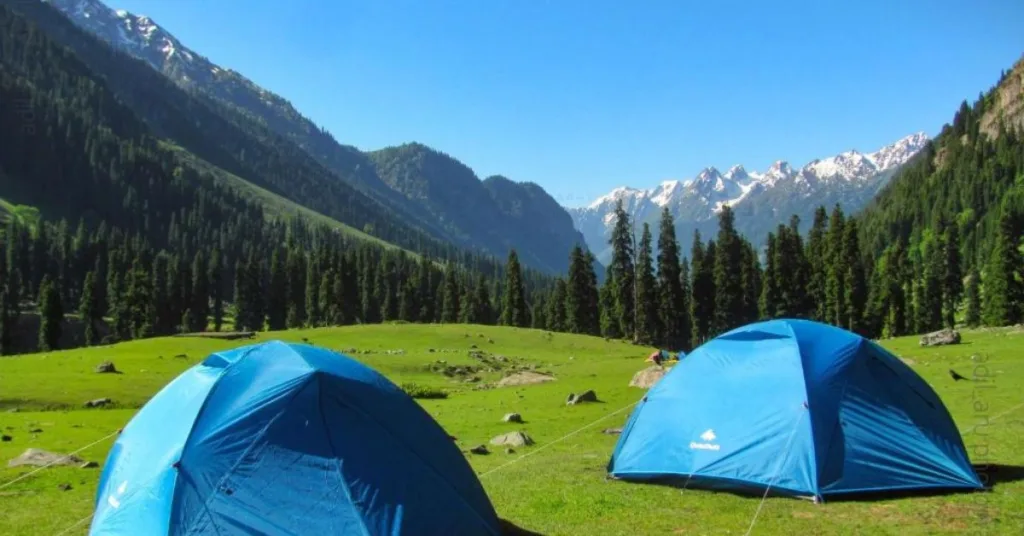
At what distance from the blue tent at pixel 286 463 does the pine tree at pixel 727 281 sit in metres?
82.9

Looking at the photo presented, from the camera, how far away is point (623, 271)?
9050cm

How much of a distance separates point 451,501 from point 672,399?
23.2 feet

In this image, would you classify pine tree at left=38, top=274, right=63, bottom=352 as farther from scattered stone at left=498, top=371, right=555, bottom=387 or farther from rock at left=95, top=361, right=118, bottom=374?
scattered stone at left=498, top=371, right=555, bottom=387

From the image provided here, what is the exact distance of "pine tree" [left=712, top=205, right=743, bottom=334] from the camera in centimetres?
9000

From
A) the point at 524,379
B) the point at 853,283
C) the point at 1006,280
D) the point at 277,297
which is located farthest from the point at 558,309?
the point at 524,379

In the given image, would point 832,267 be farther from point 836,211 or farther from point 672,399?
point 672,399

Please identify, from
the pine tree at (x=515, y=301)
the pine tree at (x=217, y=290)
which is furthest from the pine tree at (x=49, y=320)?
the pine tree at (x=515, y=301)

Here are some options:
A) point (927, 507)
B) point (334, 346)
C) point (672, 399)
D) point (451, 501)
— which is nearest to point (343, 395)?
point (451, 501)

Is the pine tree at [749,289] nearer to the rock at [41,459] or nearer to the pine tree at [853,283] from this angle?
the pine tree at [853,283]

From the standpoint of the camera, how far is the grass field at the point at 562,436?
497 inches

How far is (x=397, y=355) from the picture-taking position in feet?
179

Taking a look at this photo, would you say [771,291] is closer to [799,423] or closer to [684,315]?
[684,315]

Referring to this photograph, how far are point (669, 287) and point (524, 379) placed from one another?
161 ft

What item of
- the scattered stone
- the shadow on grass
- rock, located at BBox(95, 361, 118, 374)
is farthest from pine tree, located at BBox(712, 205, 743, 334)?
the shadow on grass
